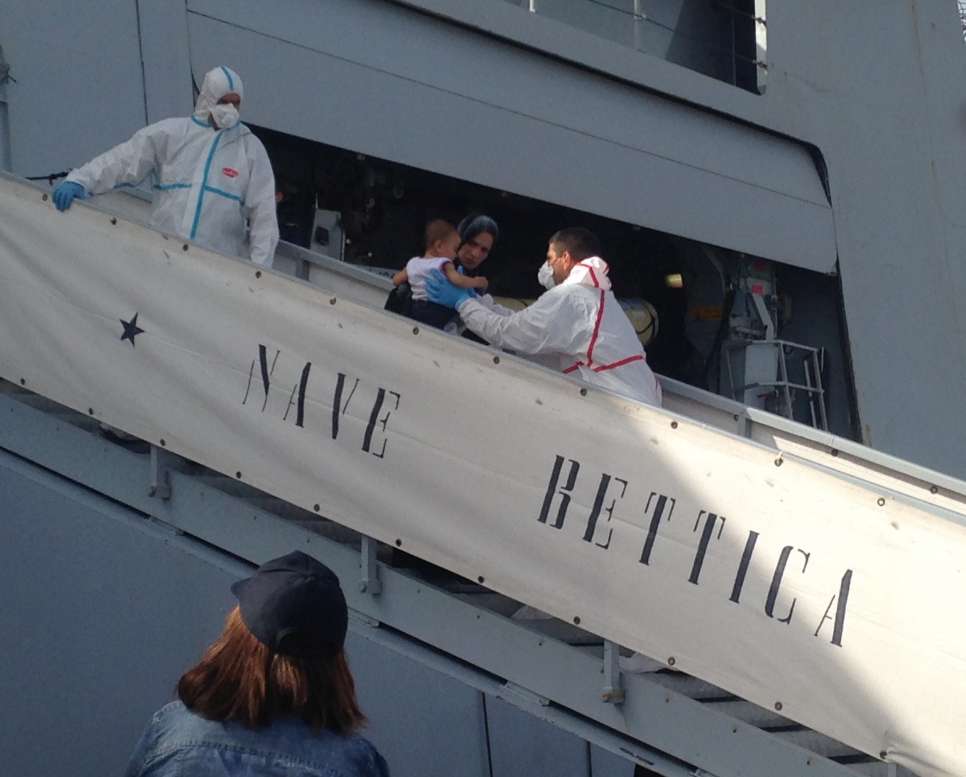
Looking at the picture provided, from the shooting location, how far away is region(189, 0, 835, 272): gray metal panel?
22.6 feet

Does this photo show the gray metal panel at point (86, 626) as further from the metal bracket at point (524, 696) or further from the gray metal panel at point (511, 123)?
the gray metal panel at point (511, 123)

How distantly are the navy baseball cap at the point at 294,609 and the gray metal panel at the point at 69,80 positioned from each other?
438 cm

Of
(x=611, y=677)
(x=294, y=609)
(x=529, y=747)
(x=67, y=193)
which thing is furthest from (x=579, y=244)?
(x=529, y=747)

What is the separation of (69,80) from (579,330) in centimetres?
310

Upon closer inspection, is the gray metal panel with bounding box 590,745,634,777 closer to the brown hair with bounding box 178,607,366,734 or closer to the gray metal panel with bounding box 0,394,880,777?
the gray metal panel with bounding box 0,394,880,777

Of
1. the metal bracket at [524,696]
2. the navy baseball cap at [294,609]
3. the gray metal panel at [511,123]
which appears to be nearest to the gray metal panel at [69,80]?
the gray metal panel at [511,123]

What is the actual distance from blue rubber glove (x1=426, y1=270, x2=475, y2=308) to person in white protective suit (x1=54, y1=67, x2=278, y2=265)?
1.92 ft

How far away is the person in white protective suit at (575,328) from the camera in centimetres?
407

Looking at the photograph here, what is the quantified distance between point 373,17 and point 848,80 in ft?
13.0

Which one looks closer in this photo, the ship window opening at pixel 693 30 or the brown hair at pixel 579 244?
the brown hair at pixel 579 244

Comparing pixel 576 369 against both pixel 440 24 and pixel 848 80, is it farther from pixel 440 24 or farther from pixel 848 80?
pixel 848 80

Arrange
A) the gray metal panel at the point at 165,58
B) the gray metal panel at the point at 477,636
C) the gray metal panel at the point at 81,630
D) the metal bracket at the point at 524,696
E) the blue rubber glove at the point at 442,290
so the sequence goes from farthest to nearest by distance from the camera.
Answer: the gray metal panel at the point at 165,58 < the gray metal panel at the point at 81,630 < the blue rubber glove at the point at 442,290 < the metal bracket at the point at 524,696 < the gray metal panel at the point at 477,636

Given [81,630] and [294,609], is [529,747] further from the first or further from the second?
[294,609]

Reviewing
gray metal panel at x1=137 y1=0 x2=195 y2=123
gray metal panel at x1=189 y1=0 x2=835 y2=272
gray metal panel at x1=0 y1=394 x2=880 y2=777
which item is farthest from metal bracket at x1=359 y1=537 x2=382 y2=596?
gray metal panel at x1=189 y1=0 x2=835 y2=272
